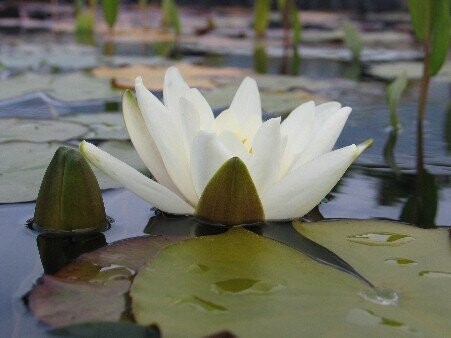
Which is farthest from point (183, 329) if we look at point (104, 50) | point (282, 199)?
point (104, 50)

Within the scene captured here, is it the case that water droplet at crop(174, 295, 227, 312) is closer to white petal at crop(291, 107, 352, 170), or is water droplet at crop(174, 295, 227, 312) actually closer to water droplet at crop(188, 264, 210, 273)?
water droplet at crop(188, 264, 210, 273)

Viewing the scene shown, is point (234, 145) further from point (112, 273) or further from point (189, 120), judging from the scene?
point (112, 273)

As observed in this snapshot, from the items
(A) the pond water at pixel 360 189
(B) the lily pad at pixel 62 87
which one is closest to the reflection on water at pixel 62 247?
(A) the pond water at pixel 360 189

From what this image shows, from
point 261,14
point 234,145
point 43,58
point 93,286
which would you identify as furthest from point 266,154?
point 261,14

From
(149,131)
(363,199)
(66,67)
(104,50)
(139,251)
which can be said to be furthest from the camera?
(104,50)

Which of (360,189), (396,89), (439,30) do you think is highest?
(439,30)

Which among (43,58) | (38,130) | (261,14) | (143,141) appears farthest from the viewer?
(261,14)

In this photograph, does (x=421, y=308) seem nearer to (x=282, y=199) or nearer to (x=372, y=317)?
(x=372, y=317)
